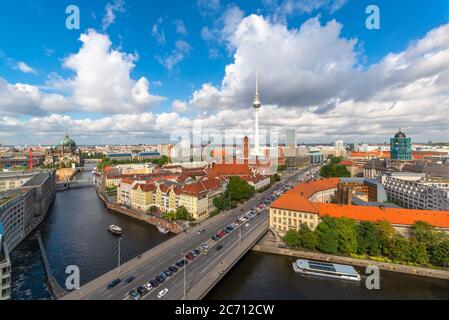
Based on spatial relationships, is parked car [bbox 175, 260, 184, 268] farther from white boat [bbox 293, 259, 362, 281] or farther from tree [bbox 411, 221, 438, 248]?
tree [bbox 411, 221, 438, 248]

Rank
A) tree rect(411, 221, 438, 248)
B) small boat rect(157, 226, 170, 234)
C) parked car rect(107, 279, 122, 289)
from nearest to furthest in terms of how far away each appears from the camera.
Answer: parked car rect(107, 279, 122, 289)
tree rect(411, 221, 438, 248)
small boat rect(157, 226, 170, 234)

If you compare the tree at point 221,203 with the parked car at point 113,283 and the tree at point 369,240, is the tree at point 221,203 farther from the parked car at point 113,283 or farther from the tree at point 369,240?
the parked car at point 113,283

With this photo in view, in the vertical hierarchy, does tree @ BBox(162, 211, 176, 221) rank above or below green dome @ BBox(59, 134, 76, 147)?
below

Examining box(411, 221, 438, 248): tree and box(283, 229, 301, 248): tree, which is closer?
box(411, 221, 438, 248): tree

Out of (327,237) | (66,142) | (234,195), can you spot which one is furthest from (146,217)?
(66,142)

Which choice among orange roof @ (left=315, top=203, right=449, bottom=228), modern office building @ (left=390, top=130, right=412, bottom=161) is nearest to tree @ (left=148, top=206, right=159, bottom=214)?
orange roof @ (left=315, top=203, right=449, bottom=228)

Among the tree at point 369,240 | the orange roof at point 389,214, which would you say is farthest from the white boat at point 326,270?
the orange roof at point 389,214
